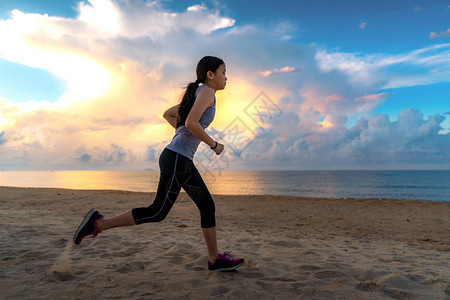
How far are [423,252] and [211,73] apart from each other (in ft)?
13.3

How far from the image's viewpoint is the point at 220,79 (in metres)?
2.59

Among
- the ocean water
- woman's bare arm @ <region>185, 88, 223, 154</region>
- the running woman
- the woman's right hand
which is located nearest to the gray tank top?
the running woman

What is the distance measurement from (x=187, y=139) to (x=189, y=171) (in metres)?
0.29

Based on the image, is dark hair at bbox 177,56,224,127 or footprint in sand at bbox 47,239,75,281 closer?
footprint in sand at bbox 47,239,75,281

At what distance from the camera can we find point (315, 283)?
2.38 metres

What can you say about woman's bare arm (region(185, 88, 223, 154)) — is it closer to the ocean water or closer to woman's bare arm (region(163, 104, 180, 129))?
woman's bare arm (region(163, 104, 180, 129))

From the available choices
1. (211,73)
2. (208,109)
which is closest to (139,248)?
(208,109)

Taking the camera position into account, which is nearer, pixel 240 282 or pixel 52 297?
pixel 52 297

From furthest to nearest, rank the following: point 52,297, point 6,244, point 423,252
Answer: point 423,252
point 6,244
point 52,297

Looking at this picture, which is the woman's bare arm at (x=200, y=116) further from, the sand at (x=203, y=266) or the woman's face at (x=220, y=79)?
the sand at (x=203, y=266)

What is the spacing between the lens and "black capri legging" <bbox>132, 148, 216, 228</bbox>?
95.3 inches

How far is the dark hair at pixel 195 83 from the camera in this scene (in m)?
2.48

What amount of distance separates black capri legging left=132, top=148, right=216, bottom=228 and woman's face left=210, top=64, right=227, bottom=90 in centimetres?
77

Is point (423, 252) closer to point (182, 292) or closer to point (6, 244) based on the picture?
point (182, 292)
